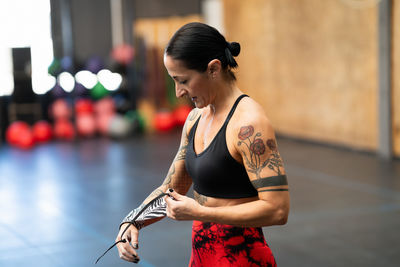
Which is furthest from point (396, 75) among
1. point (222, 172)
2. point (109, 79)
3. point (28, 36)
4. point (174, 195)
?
point (28, 36)

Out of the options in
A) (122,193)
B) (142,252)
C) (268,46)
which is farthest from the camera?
(268,46)

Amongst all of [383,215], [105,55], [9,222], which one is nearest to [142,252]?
[9,222]

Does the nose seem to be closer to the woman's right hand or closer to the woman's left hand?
the woman's left hand

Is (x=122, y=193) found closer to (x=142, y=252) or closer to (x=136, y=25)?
(x=142, y=252)

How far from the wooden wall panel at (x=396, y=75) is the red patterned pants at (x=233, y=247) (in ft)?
18.5

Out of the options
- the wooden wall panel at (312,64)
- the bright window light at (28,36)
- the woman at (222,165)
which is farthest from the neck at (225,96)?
the bright window light at (28,36)

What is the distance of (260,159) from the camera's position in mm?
1565

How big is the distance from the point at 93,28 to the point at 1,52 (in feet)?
6.93

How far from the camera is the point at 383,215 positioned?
465cm

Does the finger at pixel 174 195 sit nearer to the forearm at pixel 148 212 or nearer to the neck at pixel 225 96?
the forearm at pixel 148 212

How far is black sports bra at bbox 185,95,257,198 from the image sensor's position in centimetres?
163

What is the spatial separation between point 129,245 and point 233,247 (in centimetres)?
32

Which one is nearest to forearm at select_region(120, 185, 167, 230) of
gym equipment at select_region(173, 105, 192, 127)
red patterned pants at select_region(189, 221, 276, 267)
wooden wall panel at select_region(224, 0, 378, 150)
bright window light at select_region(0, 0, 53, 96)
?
red patterned pants at select_region(189, 221, 276, 267)

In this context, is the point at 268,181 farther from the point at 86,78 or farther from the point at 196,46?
the point at 86,78
